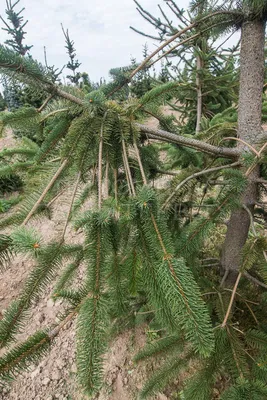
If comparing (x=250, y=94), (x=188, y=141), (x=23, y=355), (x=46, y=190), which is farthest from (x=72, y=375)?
(x=250, y=94)

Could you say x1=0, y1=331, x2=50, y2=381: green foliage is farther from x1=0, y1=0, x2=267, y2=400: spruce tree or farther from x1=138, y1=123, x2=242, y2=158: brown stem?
x1=138, y1=123, x2=242, y2=158: brown stem

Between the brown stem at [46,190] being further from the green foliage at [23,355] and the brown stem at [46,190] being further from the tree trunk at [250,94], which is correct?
the tree trunk at [250,94]

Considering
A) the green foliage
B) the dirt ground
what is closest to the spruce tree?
the green foliage

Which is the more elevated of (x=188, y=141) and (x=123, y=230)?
(x=188, y=141)

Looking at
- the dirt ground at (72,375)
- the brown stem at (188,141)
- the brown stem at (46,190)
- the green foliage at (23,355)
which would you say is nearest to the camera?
the green foliage at (23,355)

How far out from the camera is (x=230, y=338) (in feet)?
4.13

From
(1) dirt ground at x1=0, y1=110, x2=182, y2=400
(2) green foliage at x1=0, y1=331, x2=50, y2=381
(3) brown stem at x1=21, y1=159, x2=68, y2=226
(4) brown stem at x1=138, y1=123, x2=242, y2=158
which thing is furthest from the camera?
(1) dirt ground at x1=0, y1=110, x2=182, y2=400

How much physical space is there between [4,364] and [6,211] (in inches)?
251

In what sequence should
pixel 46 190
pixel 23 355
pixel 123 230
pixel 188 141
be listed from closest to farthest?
pixel 23 355 → pixel 46 190 → pixel 123 230 → pixel 188 141

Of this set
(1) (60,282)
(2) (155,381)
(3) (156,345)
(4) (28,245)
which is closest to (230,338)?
(3) (156,345)

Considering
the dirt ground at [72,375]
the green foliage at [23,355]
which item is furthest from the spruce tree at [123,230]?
the dirt ground at [72,375]

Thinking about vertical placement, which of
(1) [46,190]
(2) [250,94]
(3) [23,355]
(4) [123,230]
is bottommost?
(3) [23,355]

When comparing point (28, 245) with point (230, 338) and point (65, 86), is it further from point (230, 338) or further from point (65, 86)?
point (230, 338)

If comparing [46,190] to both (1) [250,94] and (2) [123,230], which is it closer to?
(2) [123,230]
